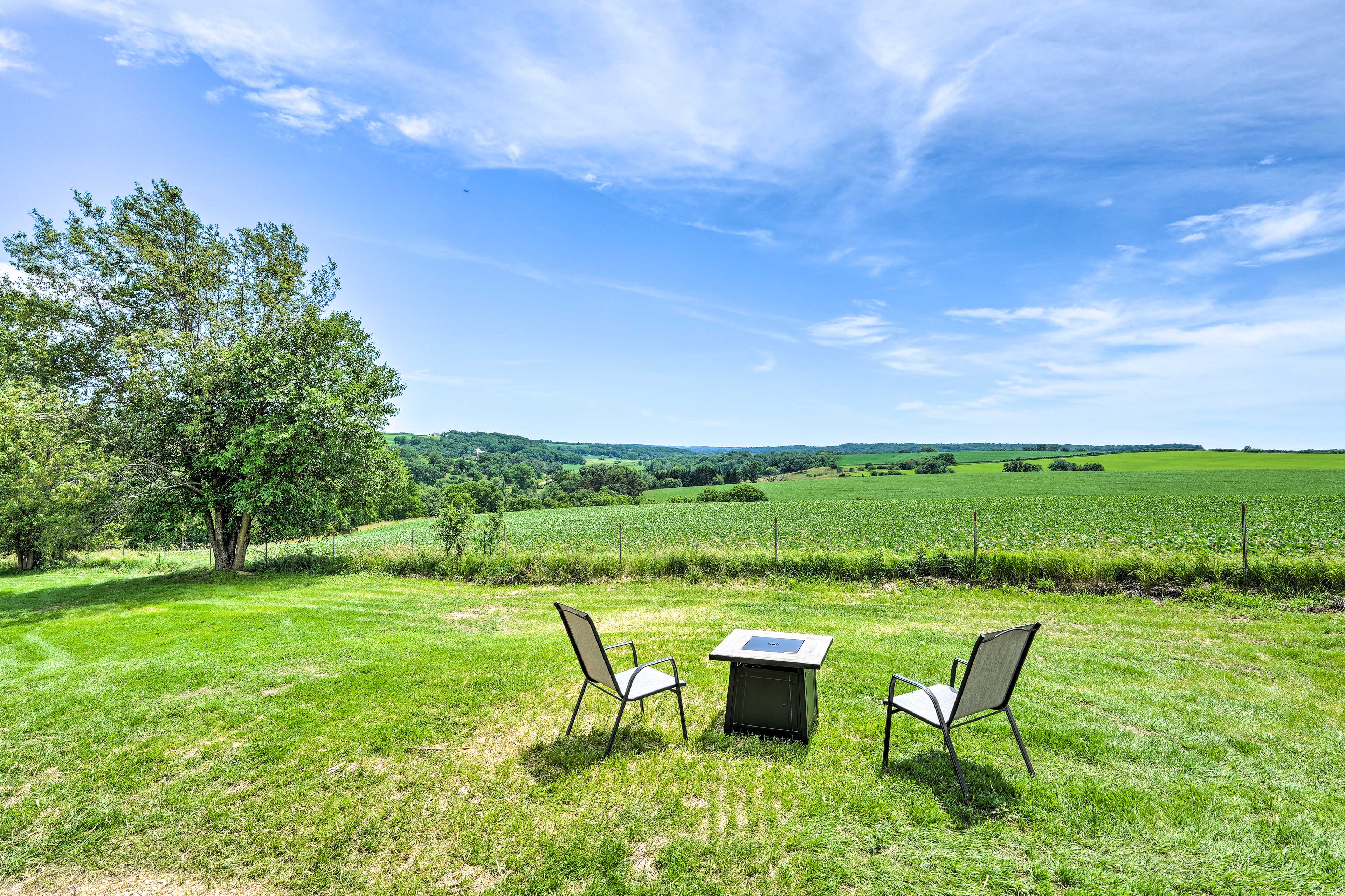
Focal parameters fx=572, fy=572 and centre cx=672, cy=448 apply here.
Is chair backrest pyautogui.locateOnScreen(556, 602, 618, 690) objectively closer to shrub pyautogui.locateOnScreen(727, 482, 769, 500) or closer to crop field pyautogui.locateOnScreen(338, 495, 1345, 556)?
crop field pyautogui.locateOnScreen(338, 495, 1345, 556)

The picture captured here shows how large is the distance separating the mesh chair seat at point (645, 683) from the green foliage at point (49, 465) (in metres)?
14.8

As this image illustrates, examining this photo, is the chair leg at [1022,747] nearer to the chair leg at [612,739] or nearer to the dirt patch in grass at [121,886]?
the chair leg at [612,739]

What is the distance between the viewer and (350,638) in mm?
8117

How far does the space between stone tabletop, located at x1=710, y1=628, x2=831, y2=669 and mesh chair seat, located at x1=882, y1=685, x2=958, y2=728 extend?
63 cm

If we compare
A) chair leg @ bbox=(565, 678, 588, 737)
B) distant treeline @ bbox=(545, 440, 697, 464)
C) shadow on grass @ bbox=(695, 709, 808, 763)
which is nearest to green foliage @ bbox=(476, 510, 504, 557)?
chair leg @ bbox=(565, 678, 588, 737)

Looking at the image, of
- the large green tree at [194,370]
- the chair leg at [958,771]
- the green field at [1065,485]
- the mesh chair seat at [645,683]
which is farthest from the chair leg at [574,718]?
the green field at [1065,485]

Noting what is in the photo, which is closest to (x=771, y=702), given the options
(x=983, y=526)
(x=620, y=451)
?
(x=983, y=526)

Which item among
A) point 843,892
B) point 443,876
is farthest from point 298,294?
point 843,892

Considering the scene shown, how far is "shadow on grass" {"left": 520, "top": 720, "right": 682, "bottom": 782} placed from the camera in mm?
4172

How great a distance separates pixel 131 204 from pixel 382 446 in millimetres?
9268

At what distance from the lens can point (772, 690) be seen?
4.60m

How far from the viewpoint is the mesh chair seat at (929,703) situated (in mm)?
3912

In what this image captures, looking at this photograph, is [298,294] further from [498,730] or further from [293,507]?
[498,730]

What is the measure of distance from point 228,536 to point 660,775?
18.9 meters
